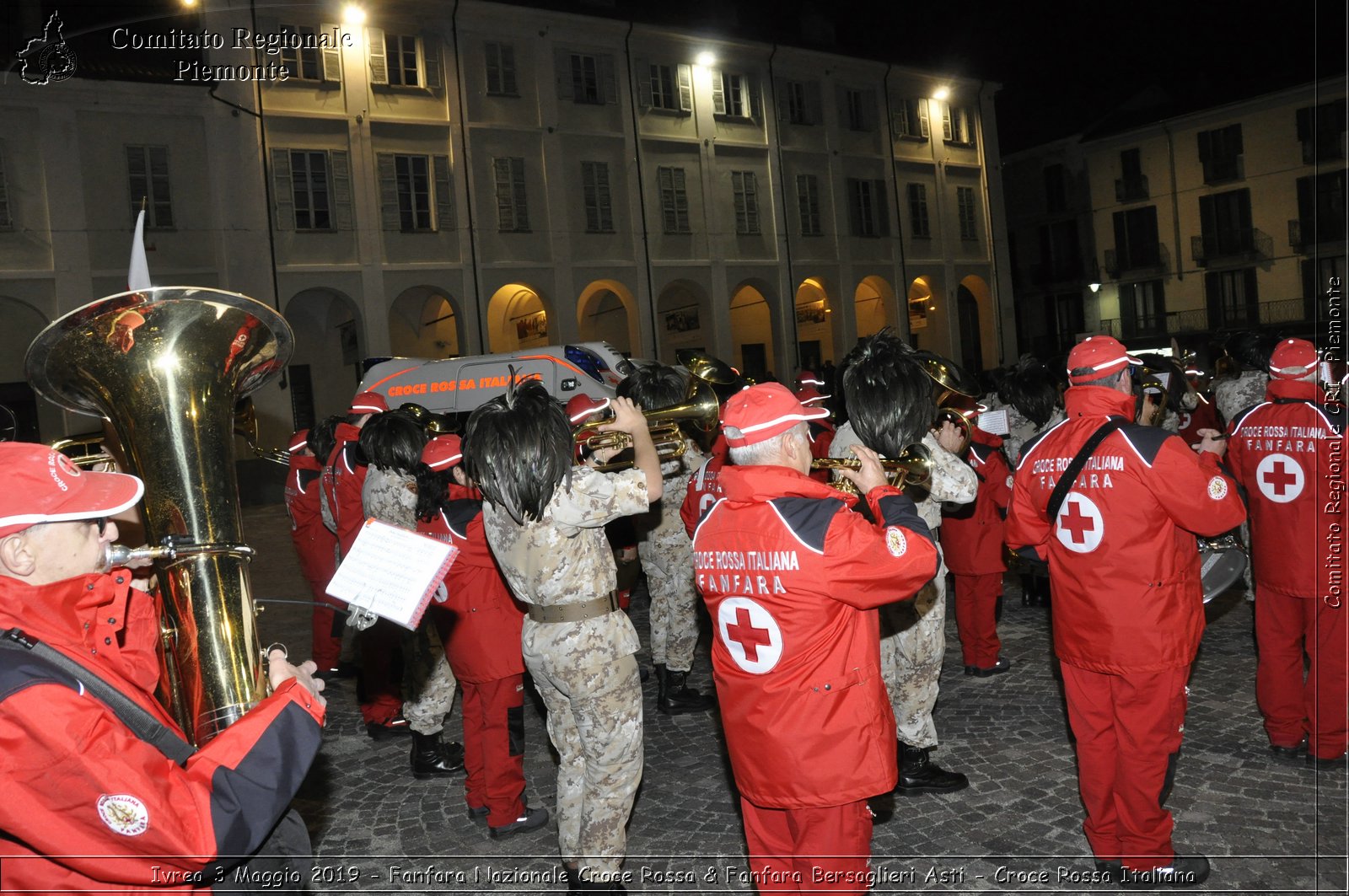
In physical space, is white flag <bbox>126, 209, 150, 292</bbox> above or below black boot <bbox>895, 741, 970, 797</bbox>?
above

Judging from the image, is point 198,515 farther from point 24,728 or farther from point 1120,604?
point 1120,604

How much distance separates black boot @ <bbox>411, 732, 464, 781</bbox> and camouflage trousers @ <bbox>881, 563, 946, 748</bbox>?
2.62m

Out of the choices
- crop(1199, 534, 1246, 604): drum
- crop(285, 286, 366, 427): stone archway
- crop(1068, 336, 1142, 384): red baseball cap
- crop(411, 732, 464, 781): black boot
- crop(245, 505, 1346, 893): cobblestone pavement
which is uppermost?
crop(285, 286, 366, 427): stone archway

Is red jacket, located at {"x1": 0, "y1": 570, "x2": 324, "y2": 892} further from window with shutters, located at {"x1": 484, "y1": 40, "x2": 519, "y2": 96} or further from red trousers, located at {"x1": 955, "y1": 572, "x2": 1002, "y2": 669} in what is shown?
window with shutters, located at {"x1": 484, "y1": 40, "x2": 519, "y2": 96}

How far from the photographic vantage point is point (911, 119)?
33.9 meters

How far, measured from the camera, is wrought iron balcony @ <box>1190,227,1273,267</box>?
39156mm

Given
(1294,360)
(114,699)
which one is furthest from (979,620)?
(114,699)

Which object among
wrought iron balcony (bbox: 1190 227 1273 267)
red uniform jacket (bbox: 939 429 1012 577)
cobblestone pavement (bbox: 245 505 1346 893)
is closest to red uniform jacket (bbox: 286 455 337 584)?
cobblestone pavement (bbox: 245 505 1346 893)

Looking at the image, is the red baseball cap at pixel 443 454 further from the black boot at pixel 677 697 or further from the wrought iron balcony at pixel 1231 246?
the wrought iron balcony at pixel 1231 246

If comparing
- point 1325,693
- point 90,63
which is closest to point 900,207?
point 90,63

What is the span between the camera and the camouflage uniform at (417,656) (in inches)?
216

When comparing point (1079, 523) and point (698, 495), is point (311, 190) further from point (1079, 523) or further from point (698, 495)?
point (1079, 523)

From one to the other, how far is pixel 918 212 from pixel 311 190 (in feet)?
68.8

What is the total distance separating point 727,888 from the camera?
408 centimetres
